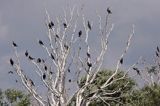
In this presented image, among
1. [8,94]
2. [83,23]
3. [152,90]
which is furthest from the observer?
[8,94]

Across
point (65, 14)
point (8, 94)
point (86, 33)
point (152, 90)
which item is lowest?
point (152, 90)

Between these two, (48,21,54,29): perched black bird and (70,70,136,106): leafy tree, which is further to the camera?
(70,70,136,106): leafy tree

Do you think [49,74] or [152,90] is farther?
[49,74]

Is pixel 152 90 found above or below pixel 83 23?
below

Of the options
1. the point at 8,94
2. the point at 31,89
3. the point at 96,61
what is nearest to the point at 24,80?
the point at 31,89

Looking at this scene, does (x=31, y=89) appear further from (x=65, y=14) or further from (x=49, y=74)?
(x=65, y=14)

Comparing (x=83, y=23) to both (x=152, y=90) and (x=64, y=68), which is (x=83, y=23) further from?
(x=152, y=90)

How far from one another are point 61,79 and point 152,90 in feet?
15.7

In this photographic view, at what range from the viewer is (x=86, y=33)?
83.0ft

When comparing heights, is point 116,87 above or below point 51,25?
above

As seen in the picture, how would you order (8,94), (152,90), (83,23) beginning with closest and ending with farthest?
1. (152,90)
2. (83,23)
3. (8,94)

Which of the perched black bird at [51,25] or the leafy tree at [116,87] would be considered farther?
the leafy tree at [116,87]

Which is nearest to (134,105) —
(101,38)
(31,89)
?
(101,38)

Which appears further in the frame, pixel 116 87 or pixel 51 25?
pixel 116 87
